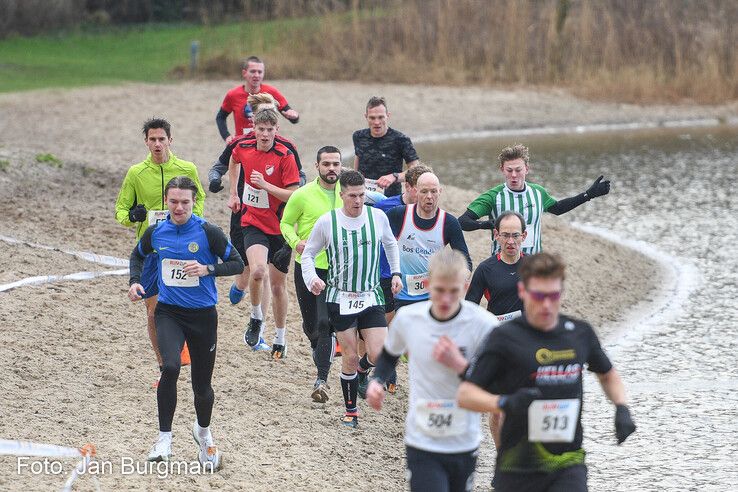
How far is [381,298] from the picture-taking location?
10094 mm

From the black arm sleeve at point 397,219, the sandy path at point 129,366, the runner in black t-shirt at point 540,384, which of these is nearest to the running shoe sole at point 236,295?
the sandy path at point 129,366

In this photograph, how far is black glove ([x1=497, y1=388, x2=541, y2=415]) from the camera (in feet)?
20.1

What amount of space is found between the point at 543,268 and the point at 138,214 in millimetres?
4993

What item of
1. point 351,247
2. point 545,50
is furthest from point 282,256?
point 545,50

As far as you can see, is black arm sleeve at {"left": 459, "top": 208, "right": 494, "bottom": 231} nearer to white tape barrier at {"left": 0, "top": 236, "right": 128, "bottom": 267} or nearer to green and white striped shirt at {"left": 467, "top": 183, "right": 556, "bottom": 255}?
green and white striped shirt at {"left": 467, "top": 183, "right": 556, "bottom": 255}

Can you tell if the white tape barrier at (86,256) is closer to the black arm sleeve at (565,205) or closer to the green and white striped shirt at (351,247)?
the green and white striped shirt at (351,247)

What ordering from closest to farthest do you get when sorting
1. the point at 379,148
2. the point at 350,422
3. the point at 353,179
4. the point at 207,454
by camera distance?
the point at 207,454 < the point at 353,179 < the point at 350,422 < the point at 379,148

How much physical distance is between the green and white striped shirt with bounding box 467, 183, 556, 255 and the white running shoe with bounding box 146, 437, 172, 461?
3553mm

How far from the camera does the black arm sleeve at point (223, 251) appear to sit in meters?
8.73

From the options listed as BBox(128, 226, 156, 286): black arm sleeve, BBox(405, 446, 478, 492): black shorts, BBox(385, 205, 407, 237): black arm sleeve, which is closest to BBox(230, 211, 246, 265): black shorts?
BBox(385, 205, 407, 237): black arm sleeve

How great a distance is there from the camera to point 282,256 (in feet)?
37.3

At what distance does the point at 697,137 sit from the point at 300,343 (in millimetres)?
20284

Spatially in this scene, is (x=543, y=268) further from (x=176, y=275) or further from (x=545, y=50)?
(x=545, y=50)

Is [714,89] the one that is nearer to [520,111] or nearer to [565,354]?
[520,111]
